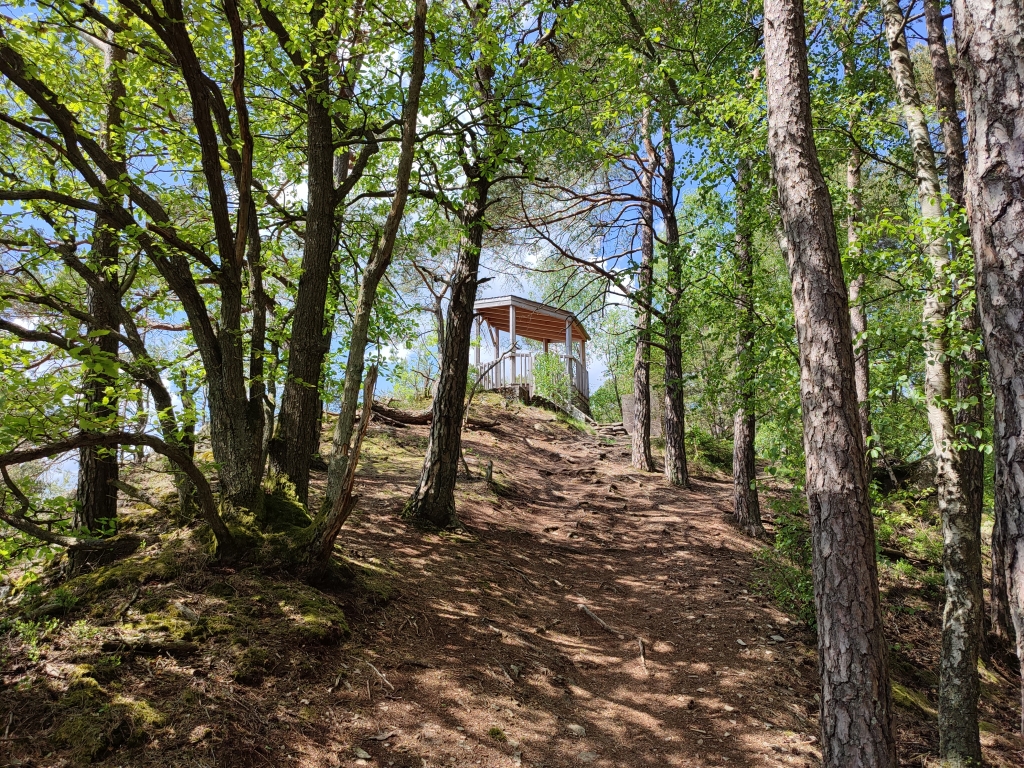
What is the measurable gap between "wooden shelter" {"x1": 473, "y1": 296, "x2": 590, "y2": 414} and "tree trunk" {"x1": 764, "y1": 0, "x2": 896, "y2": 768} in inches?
495

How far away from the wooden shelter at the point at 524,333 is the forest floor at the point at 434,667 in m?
11.0

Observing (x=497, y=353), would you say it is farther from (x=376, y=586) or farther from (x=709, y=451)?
(x=376, y=586)

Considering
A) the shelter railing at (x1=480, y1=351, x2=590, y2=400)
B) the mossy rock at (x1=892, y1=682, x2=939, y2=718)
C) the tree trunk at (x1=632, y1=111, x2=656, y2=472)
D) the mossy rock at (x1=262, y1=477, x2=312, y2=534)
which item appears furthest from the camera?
the shelter railing at (x1=480, y1=351, x2=590, y2=400)

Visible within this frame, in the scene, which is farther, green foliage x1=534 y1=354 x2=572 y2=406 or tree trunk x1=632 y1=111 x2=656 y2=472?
green foliage x1=534 y1=354 x2=572 y2=406

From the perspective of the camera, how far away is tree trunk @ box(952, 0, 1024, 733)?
1.89 meters

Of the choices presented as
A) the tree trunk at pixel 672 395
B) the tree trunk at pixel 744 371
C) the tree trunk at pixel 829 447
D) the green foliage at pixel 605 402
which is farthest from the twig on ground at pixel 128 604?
the green foliage at pixel 605 402

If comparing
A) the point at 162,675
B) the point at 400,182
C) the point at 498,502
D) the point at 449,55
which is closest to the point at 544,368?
the point at 498,502

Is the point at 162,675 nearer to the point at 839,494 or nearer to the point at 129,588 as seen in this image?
the point at 129,588

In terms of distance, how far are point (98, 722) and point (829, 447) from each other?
432cm

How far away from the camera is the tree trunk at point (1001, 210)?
1889 millimetres

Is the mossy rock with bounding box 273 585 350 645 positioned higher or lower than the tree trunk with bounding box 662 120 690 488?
lower

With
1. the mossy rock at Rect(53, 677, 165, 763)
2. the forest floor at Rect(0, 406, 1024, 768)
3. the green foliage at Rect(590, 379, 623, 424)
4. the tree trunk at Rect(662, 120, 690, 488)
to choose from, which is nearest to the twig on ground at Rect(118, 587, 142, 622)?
the forest floor at Rect(0, 406, 1024, 768)

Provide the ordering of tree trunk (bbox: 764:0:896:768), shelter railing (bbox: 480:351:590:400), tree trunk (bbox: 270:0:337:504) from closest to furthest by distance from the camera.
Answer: tree trunk (bbox: 764:0:896:768) → tree trunk (bbox: 270:0:337:504) → shelter railing (bbox: 480:351:590:400)

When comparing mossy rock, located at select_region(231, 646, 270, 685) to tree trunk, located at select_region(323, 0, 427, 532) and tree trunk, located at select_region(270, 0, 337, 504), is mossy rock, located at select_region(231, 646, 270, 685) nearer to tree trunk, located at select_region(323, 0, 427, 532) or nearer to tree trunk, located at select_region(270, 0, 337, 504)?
tree trunk, located at select_region(323, 0, 427, 532)
